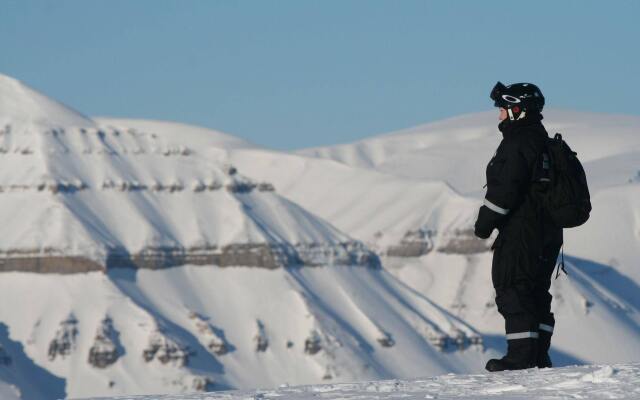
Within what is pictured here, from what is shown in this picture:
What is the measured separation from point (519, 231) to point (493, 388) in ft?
10.9

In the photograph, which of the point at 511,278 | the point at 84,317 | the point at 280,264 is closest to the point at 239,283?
the point at 280,264

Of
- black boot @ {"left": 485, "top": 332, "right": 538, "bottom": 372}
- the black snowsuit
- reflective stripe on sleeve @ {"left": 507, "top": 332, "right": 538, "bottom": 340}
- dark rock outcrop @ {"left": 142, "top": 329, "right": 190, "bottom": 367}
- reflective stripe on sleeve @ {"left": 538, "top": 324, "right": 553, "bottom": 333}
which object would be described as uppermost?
dark rock outcrop @ {"left": 142, "top": 329, "right": 190, "bottom": 367}

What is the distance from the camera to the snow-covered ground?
61.1 feet

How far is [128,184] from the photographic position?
198 m

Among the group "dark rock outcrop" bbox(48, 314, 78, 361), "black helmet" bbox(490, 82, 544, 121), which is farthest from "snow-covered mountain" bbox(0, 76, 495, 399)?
"black helmet" bbox(490, 82, 544, 121)

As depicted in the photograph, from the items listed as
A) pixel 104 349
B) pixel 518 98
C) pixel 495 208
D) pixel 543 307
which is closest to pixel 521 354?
pixel 543 307

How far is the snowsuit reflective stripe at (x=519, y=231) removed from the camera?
21.9 m

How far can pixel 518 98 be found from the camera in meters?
22.6

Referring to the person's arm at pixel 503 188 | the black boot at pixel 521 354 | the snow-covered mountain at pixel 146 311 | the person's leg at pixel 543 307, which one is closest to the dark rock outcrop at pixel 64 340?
the snow-covered mountain at pixel 146 311

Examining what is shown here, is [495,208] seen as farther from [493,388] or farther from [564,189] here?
[493,388]

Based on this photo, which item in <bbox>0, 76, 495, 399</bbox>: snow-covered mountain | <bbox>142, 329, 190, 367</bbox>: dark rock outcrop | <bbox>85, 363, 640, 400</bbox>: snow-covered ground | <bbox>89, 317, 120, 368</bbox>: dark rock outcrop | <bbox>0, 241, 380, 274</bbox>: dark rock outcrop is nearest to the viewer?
<bbox>85, 363, 640, 400</bbox>: snow-covered ground

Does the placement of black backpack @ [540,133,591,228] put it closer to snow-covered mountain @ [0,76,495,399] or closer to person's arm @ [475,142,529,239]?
person's arm @ [475,142,529,239]

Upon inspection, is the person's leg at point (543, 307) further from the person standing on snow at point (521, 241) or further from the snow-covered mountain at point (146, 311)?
the snow-covered mountain at point (146, 311)

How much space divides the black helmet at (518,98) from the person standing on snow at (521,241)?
270 millimetres
